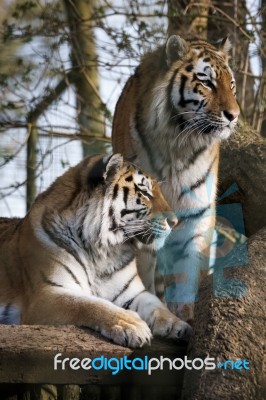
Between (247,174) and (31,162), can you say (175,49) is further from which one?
(31,162)

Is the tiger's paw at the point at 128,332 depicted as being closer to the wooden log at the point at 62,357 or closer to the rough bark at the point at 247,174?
the wooden log at the point at 62,357

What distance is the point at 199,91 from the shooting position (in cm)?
490

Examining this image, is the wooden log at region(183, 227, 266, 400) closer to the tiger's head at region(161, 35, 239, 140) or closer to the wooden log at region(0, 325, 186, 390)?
the wooden log at region(0, 325, 186, 390)

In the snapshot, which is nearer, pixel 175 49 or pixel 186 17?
pixel 175 49

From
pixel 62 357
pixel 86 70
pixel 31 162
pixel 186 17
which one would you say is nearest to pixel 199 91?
pixel 62 357

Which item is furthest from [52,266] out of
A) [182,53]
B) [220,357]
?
[182,53]

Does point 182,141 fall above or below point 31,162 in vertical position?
below

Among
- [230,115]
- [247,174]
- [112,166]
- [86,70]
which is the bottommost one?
[112,166]

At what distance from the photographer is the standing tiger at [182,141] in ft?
16.1

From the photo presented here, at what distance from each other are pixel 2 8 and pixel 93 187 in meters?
3.94

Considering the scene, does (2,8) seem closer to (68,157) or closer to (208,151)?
(68,157)

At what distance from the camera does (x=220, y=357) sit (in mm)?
3521

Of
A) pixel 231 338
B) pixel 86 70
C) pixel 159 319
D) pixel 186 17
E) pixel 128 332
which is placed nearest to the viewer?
pixel 231 338

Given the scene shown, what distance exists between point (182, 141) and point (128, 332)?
158cm
